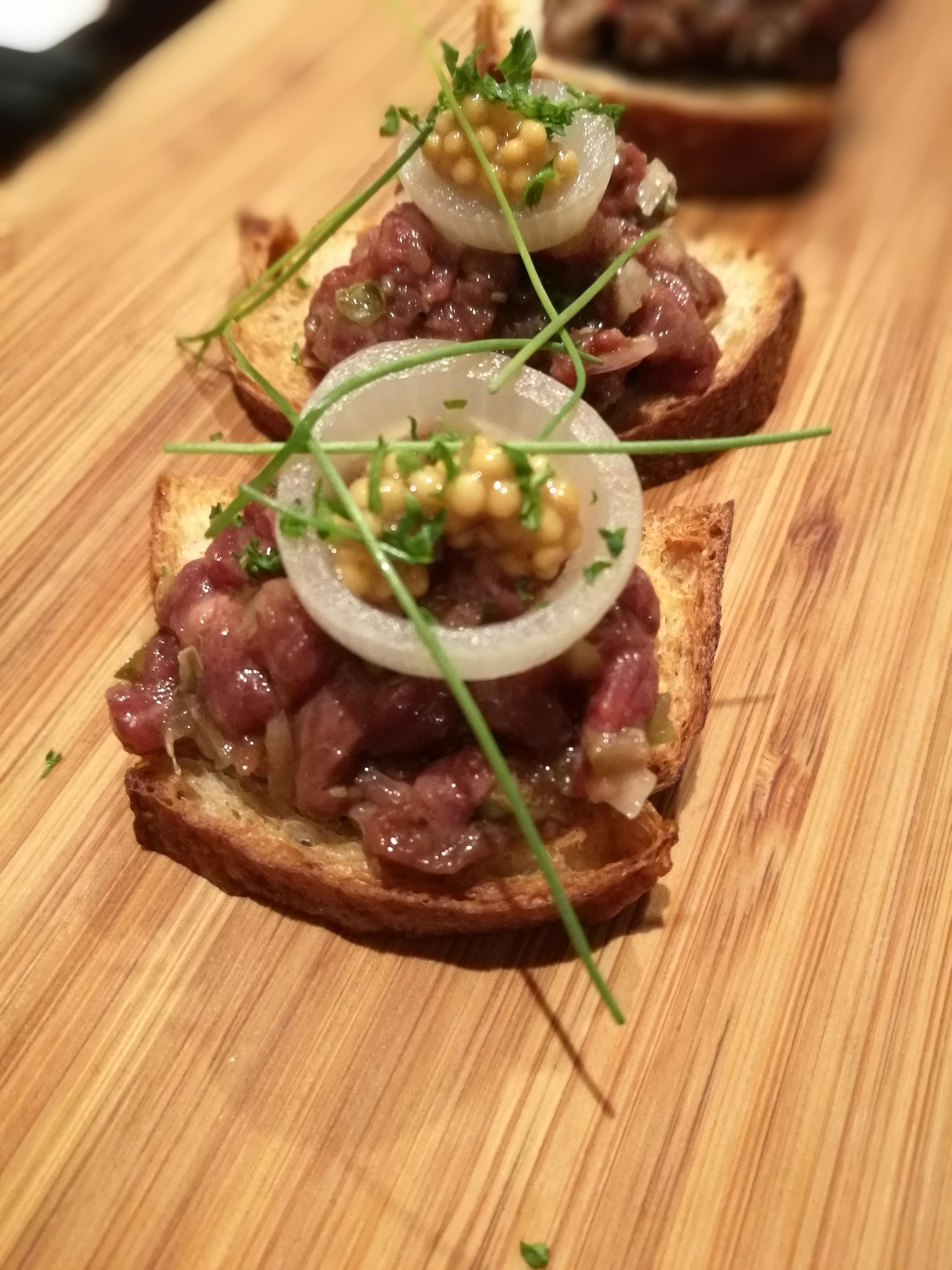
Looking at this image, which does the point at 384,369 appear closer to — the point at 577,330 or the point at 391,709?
the point at 391,709

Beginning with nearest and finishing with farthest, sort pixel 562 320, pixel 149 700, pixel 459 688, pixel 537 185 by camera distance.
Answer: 1. pixel 459 688
2. pixel 562 320
3. pixel 149 700
4. pixel 537 185

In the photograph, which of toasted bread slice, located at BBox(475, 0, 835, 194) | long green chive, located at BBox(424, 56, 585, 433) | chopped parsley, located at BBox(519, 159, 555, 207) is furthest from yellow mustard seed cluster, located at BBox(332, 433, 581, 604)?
toasted bread slice, located at BBox(475, 0, 835, 194)

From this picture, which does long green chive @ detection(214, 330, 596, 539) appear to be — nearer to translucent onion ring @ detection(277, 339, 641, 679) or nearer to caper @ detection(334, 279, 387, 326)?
translucent onion ring @ detection(277, 339, 641, 679)

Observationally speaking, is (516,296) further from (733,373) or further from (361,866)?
(361,866)

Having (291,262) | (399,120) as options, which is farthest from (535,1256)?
(291,262)

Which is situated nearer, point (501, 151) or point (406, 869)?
Answer: point (406, 869)

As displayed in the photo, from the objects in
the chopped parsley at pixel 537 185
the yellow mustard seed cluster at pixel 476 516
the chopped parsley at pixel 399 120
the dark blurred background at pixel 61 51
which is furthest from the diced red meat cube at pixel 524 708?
the dark blurred background at pixel 61 51
